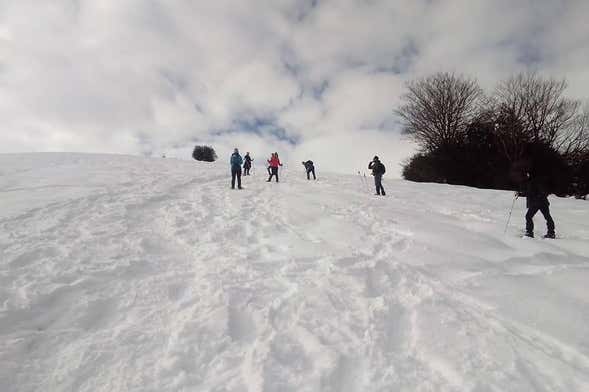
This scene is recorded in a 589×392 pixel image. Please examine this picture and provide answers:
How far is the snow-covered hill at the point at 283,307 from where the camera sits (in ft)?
8.38

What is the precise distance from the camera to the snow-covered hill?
8.38ft

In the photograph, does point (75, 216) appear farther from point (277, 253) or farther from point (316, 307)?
point (316, 307)

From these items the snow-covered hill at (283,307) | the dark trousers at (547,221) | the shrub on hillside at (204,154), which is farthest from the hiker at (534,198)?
the shrub on hillside at (204,154)

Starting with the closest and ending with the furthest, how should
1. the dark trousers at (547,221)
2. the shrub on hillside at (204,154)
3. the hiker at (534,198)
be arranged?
1. the dark trousers at (547,221)
2. the hiker at (534,198)
3. the shrub on hillside at (204,154)

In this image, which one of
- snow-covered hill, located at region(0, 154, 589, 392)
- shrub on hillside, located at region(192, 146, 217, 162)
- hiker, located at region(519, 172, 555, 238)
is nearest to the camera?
snow-covered hill, located at region(0, 154, 589, 392)

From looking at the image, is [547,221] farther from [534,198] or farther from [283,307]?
[283,307]

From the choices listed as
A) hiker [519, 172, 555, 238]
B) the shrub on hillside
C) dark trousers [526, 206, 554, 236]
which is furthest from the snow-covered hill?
the shrub on hillside

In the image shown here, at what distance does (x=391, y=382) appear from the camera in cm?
250

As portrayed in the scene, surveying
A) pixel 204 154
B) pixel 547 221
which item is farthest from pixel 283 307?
pixel 204 154

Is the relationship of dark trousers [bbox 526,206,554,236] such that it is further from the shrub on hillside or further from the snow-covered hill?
the shrub on hillside

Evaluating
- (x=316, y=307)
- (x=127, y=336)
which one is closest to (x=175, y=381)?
(x=127, y=336)

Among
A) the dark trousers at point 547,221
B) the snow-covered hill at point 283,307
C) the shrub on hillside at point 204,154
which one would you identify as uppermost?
the shrub on hillside at point 204,154

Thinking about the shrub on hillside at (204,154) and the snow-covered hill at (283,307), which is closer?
the snow-covered hill at (283,307)

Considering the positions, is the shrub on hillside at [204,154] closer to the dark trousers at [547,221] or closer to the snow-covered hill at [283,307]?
the snow-covered hill at [283,307]
